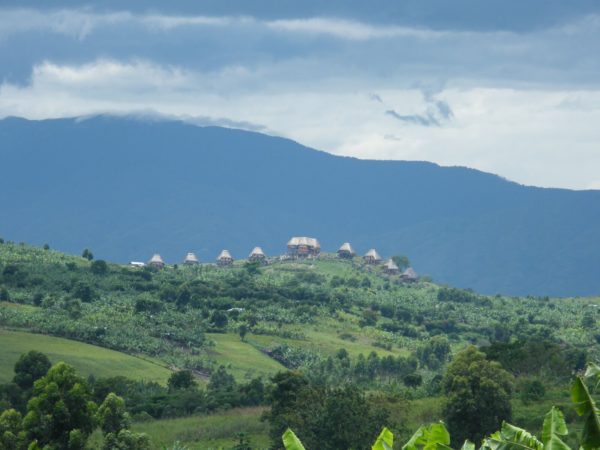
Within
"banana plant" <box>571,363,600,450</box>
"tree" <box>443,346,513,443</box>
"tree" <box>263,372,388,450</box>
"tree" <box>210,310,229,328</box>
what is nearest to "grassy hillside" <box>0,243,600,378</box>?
"tree" <box>210,310,229,328</box>

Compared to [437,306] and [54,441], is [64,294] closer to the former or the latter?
[437,306]

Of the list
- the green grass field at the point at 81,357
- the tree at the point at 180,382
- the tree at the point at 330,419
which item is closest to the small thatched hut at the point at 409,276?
the green grass field at the point at 81,357

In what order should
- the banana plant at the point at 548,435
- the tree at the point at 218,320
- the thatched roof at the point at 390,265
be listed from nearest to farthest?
1. the banana plant at the point at 548,435
2. the tree at the point at 218,320
3. the thatched roof at the point at 390,265

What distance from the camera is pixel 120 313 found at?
12344 centimetres

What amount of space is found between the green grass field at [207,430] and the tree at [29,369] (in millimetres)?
8077

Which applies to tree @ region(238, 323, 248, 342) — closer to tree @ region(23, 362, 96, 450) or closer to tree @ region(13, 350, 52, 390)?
tree @ region(13, 350, 52, 390)

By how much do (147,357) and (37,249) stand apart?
186 feet

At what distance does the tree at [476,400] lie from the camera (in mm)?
65188

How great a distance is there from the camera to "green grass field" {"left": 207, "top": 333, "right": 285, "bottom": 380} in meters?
110

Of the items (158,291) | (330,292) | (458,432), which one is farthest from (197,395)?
(330,292)

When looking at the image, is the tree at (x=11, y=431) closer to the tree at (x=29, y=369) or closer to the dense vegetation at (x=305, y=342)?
the dense vegetation at (x=305, y=342)

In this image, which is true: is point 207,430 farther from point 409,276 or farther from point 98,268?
point 409,276

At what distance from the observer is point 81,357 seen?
9931 cm

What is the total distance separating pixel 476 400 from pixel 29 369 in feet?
97.7
